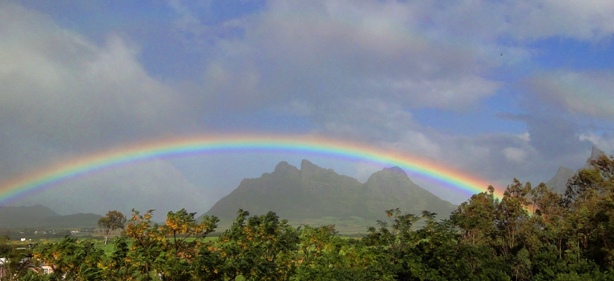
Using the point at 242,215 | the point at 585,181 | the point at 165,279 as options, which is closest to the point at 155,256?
the point at 165,279

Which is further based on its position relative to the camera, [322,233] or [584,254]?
[584,254]

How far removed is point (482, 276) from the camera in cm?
2428

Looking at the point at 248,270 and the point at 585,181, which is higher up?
the point at 585,181

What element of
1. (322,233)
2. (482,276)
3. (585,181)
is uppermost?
(585,181)

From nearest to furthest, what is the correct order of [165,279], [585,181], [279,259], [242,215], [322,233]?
1. [165,279]
2. [279,259]
3. [242,215]
4. [322,233]
5. [585,181]

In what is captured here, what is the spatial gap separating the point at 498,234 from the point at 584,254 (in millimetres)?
10985

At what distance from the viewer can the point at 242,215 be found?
66.2ft

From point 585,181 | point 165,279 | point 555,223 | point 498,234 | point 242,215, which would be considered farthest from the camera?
point 585,181

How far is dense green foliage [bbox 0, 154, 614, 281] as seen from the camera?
52.7 ft

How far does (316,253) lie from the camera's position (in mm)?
22688

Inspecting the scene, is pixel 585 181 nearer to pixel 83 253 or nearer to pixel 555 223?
pixel 555 223

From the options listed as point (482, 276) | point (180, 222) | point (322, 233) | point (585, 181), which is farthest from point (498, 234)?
point (180, 222)

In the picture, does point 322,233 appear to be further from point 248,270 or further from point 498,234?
point 498,234

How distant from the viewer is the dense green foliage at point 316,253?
16078mm
